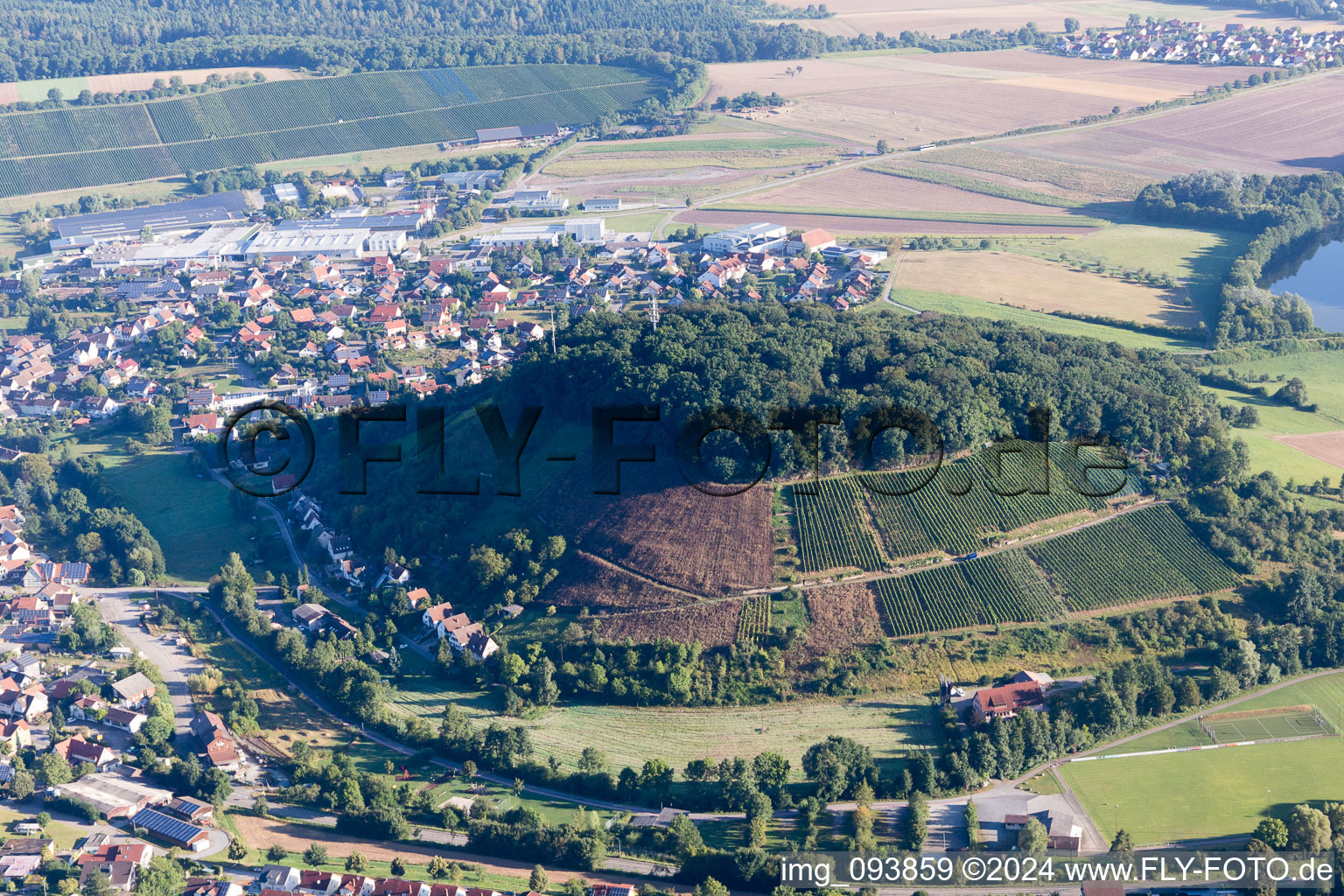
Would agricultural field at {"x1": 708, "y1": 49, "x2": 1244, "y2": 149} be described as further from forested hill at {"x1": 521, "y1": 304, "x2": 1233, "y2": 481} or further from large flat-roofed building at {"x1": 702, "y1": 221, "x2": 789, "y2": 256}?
forested hill at {"x1": 521, "y1": 304, "x2": 1233, "y2": 481}

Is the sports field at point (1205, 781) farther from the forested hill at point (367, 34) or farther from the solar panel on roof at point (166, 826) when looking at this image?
the forested hill at point (367, 34)

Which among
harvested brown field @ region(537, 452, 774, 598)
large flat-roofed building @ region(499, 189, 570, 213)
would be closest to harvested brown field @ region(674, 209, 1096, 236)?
large flat-roofed building @ region(499, 189, 570, 213)

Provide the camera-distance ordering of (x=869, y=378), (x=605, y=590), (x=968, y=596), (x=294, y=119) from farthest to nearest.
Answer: (x=294, y=119), (x=869, y=378), (x=605, y=590), (x=968, y=596)

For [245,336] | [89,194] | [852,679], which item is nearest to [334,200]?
[89,194]

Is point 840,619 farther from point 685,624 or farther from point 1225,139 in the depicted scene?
point 1225,139

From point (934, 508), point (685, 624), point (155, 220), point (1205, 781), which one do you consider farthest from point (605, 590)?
point (155, 220)

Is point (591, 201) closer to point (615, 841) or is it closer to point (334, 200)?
point (334, 200)

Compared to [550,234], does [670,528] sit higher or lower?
lower
